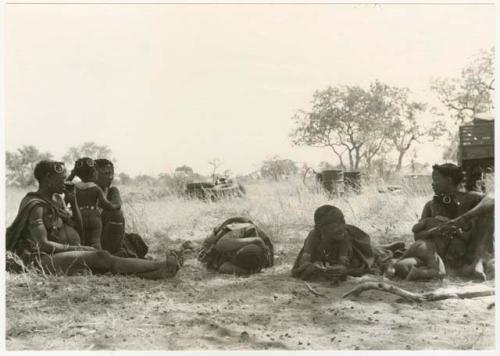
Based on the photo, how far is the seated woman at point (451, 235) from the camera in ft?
20.1

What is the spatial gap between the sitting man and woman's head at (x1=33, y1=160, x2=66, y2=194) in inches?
72.3

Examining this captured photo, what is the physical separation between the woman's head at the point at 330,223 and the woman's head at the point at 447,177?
1.19 metres

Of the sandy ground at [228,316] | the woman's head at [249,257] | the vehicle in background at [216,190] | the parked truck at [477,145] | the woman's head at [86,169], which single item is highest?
the parked truck at [477,145]

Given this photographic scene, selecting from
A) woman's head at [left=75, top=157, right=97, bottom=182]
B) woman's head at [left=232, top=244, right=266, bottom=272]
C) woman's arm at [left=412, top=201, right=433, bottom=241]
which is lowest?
woman's head at [left=232, top=244, right=266, bottom=272]

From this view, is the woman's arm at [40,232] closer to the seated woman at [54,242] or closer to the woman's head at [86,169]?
the seated woman at [54,242]

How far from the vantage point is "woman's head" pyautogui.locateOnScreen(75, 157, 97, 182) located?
6.56 m

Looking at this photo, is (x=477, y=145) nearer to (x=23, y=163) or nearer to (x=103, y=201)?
(x=103, y=201)

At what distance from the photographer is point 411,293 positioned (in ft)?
18.0

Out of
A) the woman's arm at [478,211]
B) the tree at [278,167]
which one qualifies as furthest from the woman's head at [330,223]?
the tree at [278,167]

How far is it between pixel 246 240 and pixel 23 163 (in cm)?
507

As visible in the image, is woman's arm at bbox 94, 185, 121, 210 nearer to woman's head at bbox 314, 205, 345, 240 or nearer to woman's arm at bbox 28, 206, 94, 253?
woman's arm at bbox 28, 206, 94, 253

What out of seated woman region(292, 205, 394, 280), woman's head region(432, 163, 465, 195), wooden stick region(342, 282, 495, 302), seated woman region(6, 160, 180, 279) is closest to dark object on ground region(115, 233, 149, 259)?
seated woman region(6, 160, 180, 279)

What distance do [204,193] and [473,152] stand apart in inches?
223

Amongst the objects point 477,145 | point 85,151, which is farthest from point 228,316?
point 85,151
